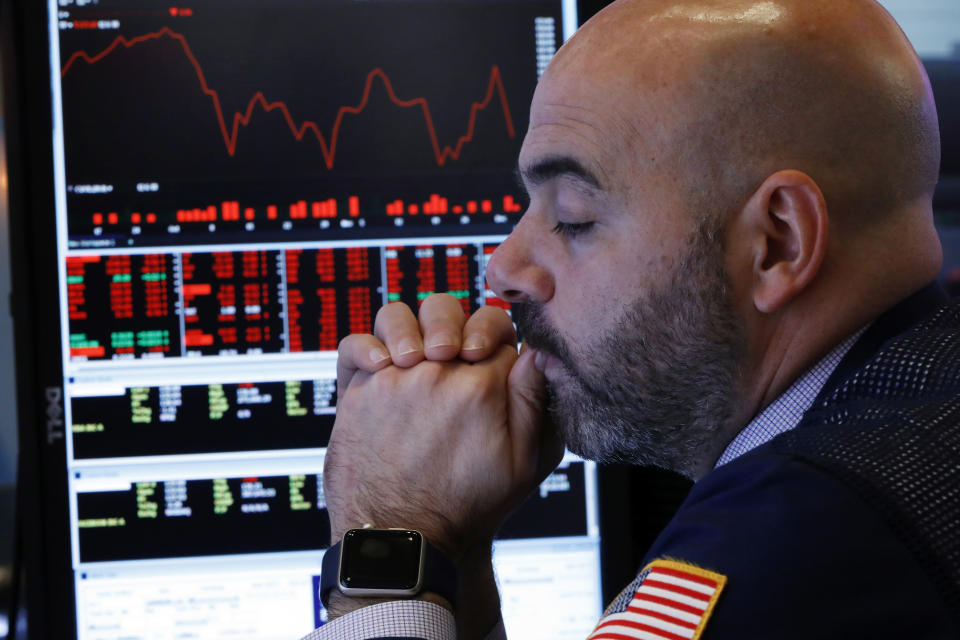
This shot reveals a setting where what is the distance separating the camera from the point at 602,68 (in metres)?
0.83

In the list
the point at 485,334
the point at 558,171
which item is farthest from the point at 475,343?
the point at 558,171

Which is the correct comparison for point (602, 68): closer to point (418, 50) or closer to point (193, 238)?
point (418, 50)

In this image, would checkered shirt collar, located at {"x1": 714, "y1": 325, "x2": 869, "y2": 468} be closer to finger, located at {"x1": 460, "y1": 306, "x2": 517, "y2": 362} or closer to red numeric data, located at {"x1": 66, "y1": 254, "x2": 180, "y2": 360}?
finger, located at {"x1": 460, "y1": 306, "x2": 517, "y2": 362}

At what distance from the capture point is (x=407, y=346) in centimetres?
99

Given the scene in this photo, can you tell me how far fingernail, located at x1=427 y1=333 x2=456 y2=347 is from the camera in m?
0.98

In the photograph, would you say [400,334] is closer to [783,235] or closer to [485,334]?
[485,334]

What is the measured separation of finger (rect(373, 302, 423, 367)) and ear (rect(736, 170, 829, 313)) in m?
0.35

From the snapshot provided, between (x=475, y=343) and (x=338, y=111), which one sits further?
(x=338, y=111)

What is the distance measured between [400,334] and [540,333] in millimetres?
171

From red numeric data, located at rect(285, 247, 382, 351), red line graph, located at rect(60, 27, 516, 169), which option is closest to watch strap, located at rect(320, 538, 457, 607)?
red numeric data, located at rect(285, 247, 382, 351)

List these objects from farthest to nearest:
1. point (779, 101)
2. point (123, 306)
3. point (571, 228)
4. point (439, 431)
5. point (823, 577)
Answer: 1. point (123, 306)
2. point (439, 431)
3. point (571, 228)
4. point (779, 101)
5. point (823, 577)

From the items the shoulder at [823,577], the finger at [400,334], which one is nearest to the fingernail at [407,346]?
the finger at [400,334]

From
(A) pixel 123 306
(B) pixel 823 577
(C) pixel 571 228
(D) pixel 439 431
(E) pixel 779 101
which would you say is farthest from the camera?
(A) pixel 123 306

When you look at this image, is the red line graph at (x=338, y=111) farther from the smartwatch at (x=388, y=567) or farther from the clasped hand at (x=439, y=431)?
the smartwatch at (x=388, y=567)
